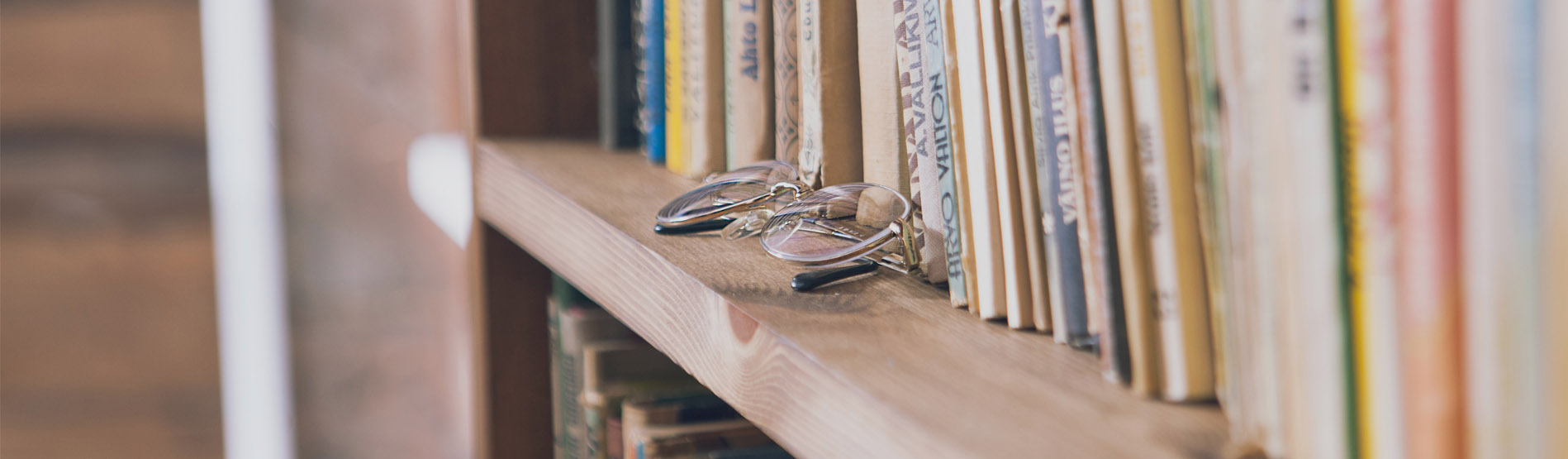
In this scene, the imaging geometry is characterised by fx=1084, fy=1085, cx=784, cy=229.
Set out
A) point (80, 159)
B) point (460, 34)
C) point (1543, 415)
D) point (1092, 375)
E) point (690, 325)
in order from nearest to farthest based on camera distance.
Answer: point (1543, 415), point (1092, 375), point (690, 325), point (460, 34), point (80, 159)

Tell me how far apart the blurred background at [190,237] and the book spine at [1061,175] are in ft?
3.87

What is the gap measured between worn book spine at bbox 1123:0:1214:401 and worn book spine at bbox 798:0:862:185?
30 cm

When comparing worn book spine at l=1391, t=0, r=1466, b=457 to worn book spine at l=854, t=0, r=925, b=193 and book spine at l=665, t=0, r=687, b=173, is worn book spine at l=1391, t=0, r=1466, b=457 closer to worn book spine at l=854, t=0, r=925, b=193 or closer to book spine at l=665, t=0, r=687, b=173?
worn book spine at l=854, t=0, r=925, b=193

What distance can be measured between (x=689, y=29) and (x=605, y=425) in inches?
11.8

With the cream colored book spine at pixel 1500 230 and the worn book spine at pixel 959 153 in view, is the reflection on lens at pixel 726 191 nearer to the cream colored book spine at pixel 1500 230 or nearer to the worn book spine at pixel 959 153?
the worn book spine at pixel 959 153

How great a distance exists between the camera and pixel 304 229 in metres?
1.55

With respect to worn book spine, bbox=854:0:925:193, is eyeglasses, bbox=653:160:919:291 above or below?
below

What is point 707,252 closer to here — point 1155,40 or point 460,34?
point 1155,40

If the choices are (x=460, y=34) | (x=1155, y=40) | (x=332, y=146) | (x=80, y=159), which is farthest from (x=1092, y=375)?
(x=80, y=159)

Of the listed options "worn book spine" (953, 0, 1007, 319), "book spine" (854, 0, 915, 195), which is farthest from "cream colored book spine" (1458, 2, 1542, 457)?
"book spine" (854, 0, 915, 195)

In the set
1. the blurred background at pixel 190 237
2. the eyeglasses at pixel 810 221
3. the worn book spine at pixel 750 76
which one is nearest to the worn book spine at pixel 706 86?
the worn book spine at pixel 750 76

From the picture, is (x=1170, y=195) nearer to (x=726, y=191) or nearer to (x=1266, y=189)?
(x=1266, y=189)

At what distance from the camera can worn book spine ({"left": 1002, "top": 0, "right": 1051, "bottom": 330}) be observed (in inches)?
15.7

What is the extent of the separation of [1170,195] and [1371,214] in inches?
2.9
